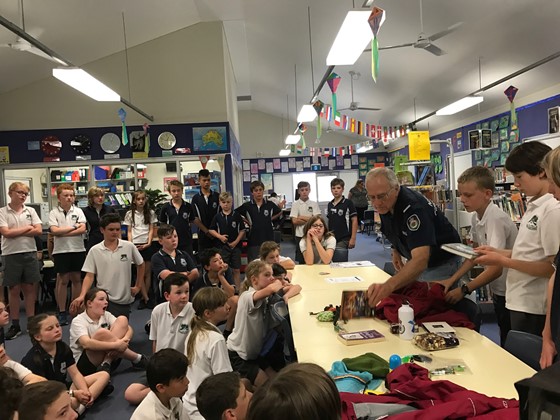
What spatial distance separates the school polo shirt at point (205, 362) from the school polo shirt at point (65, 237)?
334 cm

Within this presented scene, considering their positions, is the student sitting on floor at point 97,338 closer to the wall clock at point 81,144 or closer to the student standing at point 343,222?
the student standing at point 343,222

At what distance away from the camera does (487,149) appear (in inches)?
397

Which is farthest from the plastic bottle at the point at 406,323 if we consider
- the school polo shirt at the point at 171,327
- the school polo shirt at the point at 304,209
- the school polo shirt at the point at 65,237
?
the school polo shirt at the point at 65,237

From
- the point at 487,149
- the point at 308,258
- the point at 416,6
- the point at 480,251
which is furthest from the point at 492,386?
the point at 487,149

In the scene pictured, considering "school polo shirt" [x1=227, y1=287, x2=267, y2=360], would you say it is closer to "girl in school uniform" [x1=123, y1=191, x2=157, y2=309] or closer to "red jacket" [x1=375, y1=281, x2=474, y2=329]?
"red jacket" [x1=375, y1=281, x2=474, y2=329]

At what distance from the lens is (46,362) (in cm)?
291

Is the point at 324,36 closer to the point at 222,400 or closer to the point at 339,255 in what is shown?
the point at 339,255

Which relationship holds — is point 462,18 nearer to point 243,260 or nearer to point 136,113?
point 243,260

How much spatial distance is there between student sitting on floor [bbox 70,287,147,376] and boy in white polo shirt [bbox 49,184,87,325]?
1.66m

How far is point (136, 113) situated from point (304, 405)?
8290 millimetres

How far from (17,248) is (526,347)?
16.4 ft

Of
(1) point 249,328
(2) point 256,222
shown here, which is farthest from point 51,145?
(1) point 249,328

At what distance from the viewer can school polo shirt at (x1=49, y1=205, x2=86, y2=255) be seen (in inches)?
199

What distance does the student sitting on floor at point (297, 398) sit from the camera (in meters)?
0.89
